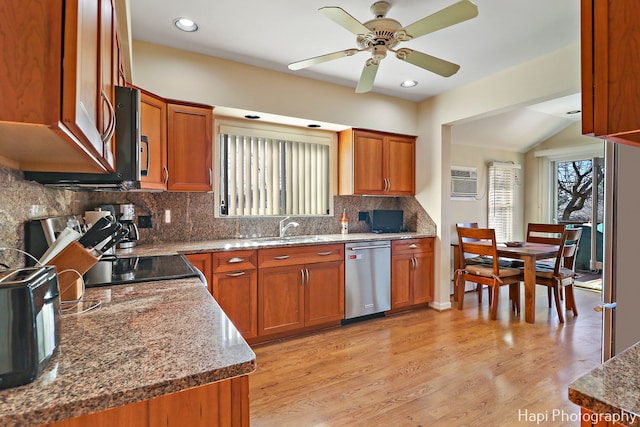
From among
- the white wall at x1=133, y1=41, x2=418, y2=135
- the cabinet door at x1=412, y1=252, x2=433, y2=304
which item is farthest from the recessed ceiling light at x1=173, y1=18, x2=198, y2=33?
the cabinet door at x1=412, y1=252, x2=433, y2=304

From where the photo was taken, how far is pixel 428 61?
87.7 inches

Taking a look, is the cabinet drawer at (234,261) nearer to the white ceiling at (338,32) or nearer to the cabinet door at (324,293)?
the cabinet door at (324,293)

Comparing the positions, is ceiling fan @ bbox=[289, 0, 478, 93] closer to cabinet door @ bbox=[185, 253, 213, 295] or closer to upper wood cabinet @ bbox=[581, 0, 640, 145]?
upper wood cabinet @ bbox=[581, 0, 640, 145]

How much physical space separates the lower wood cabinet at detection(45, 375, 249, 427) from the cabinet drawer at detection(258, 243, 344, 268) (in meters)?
2.09

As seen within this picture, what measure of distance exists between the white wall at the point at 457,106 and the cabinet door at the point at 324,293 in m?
1.34

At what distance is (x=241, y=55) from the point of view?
2.83 metres

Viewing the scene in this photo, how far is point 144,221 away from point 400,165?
2.86 meters

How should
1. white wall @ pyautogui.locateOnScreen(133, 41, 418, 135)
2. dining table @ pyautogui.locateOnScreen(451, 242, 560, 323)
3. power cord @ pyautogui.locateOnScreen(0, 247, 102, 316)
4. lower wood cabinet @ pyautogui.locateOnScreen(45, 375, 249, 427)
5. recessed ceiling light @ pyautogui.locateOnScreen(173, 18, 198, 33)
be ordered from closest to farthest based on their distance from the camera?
lower wood cabinet @ pyautogui.locateOnScreen(45, 375, 249, 427)
power cord @ pyautogui.locateOnScreen(0, 247, 102, 316)
recessed ceiling light @ pyautogui.locateOnScreen(173, 18, 198, 33)
white wall @ pyautogui.locateOnScreen(133, 41, 418, 135)
dining table @ pyautogui.locateOnScreen(451, 242, 560, 323)

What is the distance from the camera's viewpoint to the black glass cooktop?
152 centimetres

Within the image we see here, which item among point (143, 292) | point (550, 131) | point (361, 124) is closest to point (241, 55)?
point (361, 124)

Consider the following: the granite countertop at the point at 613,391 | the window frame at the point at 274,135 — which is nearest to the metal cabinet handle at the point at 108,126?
the granite countertop at the point at 613,391

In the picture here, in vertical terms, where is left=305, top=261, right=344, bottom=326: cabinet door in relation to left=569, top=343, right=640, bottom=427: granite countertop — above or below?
below

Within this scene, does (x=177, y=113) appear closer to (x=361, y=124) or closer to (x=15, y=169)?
(x=15, y=169)

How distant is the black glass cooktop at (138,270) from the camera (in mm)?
1518
